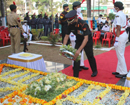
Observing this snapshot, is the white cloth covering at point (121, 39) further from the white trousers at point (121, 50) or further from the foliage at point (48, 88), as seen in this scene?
the foliage at point (48, 88)

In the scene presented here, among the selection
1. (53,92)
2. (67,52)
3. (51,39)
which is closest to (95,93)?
(53,92)

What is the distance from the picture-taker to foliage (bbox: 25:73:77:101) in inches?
90.5

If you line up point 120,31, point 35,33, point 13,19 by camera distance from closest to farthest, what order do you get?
point 120,31
point 13,19
point 35,33

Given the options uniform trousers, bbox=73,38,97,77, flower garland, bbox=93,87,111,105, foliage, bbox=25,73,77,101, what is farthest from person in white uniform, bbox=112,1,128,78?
foliage, bbox=25,73,77,101

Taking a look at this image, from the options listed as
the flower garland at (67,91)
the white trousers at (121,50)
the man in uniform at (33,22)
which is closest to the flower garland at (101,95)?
the flower garland at (67,91)

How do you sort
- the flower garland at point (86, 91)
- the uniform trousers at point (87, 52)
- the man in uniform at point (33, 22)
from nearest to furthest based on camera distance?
the flower garland at point (86, 91) < the uniform trousers at point (87, 52) < the man in uniform at point (33, 22)

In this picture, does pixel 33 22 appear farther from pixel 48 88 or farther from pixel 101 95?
pixel 101 95

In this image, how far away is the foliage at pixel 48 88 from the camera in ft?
7.54

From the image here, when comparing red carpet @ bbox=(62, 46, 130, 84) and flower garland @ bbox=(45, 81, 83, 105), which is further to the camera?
red carpet @ bbox=(62, 46, 130, 84)

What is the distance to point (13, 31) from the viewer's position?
5.34m

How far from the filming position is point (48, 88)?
2332mm

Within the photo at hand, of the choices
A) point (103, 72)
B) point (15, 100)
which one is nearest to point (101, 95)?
point (15, 100)

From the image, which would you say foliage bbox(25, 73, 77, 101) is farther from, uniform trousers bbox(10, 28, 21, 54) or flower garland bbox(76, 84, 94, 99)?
uniform trousers bbox(10, 28, 21, 54)

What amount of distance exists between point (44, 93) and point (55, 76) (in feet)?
1.40
